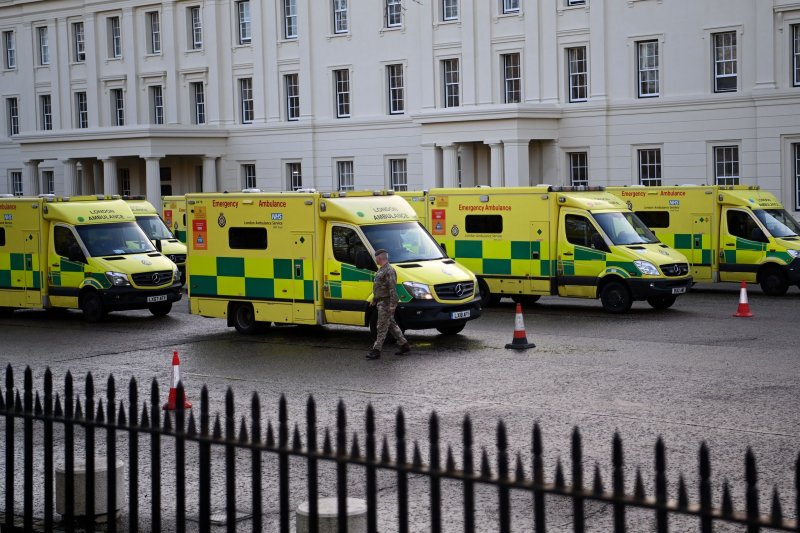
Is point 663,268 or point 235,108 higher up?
point 235,108

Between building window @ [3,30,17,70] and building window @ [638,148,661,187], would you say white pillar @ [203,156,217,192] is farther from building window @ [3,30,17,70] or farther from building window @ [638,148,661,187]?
building window @ [638,148,661,187]

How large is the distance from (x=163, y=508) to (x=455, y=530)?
96.3 inches

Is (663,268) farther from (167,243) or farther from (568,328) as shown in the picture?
(167,243)

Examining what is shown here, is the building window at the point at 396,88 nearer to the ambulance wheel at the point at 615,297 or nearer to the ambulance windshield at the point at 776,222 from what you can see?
the ambulance windshield at the point at 776,222

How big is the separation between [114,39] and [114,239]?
3563cm

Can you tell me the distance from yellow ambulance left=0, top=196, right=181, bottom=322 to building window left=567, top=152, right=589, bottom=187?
2211cm

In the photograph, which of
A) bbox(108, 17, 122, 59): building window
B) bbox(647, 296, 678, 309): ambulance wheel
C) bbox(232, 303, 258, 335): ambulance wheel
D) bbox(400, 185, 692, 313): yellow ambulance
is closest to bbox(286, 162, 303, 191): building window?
bbox(108, 17, 122, 59): building window

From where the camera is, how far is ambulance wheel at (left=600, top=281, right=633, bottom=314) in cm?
2503

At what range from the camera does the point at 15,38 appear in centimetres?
6419

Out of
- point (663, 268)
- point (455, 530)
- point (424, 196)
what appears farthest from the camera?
point (424, 196)

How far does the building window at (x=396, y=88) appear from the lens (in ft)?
166

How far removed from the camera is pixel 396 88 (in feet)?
167

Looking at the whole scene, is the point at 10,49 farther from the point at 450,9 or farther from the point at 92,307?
the point at 92,307

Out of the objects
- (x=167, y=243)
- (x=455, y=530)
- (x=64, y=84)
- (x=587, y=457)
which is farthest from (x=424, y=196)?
(x=64, y=84)
